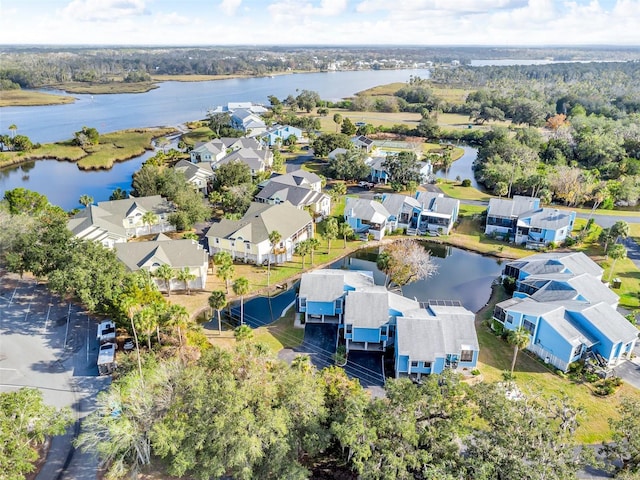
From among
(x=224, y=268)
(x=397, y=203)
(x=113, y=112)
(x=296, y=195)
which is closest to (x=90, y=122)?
(x=113, y=112)

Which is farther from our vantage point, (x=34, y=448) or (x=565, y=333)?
(x=565, y=333)

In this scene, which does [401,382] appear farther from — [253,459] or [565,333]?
[565,333]

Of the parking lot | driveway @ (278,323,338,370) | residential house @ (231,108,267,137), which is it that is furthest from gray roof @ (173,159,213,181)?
driveway @ (278,323,338,370)

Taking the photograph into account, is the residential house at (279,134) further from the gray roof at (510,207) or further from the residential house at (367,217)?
the gray roof at (510,207)

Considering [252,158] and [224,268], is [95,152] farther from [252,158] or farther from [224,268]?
[224,268]

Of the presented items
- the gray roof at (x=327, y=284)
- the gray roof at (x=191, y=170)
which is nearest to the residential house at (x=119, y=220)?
the gray roof at (x=191, y=170)

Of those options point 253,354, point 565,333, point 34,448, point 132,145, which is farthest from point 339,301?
point 132,145

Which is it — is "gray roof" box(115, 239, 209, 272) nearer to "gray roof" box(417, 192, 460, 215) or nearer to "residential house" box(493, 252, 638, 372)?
"residential house" box(493, 252, 638, 372)
